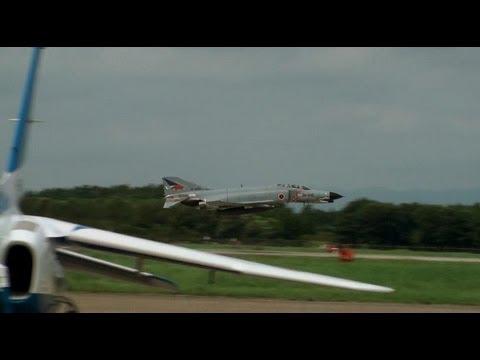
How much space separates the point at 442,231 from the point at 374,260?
7.86 feet

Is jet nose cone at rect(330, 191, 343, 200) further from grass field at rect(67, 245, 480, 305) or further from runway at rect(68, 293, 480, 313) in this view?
runway at rect(68, 293, 480, 313)

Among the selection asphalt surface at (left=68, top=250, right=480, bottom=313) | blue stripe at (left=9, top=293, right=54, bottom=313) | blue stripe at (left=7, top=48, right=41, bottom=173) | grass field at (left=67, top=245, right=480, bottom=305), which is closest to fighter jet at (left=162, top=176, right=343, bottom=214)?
grass field at (left=67, top=245, right=480, bottom=305)

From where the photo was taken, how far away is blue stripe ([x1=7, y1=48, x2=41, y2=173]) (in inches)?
398

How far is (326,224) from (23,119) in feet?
39.1

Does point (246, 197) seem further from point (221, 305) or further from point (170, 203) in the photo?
point (221, 305)

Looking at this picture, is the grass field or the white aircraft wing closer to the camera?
the white aircraft wing

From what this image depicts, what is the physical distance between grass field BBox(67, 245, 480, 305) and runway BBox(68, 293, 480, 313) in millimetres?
339

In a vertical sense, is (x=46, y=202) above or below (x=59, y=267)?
above

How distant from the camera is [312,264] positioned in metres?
17.8
